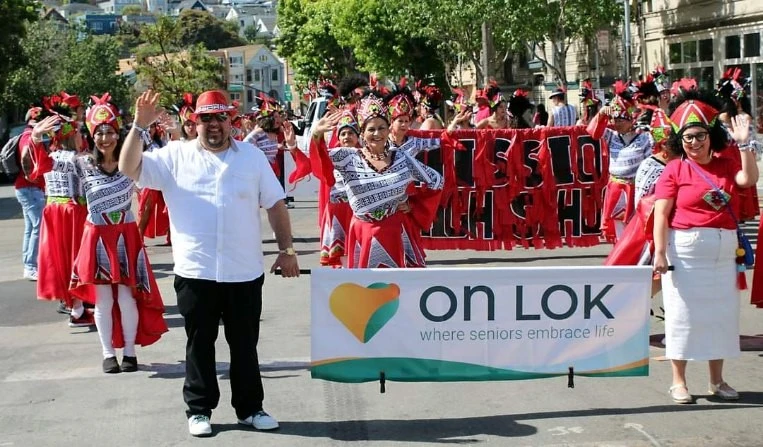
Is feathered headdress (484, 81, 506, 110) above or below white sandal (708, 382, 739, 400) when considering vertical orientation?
above

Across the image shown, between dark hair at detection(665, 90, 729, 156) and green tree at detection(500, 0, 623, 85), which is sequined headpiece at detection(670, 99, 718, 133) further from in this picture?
green tree at detection(500, 0, 623, 85)

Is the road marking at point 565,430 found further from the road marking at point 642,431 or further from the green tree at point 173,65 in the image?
the green tree at point 173,65

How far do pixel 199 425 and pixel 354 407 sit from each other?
101cm

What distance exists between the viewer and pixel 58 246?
9539 mm

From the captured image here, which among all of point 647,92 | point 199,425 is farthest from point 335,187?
point 647,92

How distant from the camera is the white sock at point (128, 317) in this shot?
811 cm

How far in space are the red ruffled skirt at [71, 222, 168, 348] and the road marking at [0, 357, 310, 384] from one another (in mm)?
233

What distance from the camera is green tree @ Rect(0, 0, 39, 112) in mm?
39750

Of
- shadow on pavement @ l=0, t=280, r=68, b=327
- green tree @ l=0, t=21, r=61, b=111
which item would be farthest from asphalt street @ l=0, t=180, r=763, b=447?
green tree @ l=0, t=21, r=61, b=111

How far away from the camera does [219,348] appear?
8891 mm

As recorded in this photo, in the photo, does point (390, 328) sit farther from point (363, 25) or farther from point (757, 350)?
point (363, 25)

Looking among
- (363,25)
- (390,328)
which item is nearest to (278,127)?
(390,328)

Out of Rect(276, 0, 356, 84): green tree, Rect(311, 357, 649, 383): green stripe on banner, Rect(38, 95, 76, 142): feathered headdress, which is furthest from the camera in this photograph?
Rect(276, 0, 356, 84): green tree

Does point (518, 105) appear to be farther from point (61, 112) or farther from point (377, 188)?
point (377, 188)
